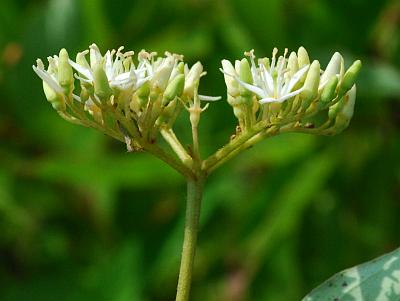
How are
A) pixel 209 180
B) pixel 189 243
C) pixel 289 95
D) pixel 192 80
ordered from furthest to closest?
pixel 209 180
pixel 192 80
pixel 289 95
pixel 189 243

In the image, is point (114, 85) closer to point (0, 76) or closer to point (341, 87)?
point (341, 87)

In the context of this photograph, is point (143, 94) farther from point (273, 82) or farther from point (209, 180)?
point (209, 180)

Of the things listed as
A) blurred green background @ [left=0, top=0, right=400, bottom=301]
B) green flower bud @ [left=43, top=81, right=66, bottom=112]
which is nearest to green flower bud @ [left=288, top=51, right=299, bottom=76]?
green flower bud @ [left=43, top=81, right=66, bottom=112]

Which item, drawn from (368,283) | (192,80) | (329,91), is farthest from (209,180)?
(368,283)

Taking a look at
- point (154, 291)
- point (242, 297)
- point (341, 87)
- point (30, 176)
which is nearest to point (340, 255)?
point (242, 297)

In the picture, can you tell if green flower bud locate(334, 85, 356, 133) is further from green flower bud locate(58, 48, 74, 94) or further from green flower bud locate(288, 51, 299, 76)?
green flower bud locate(58, 48, 74, 94)

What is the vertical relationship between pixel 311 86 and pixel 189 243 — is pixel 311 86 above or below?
above
